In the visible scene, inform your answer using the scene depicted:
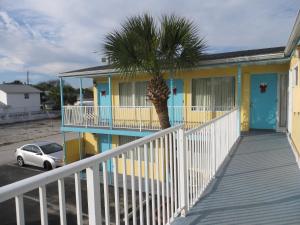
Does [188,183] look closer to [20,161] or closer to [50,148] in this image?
[50,148]

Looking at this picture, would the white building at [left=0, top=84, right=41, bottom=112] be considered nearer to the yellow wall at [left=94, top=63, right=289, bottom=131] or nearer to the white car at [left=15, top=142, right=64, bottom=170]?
the white car at [left=15, top=142, right=64, bottom=170]

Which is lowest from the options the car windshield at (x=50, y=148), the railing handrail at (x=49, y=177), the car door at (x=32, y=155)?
the car door at (x=32, y=155)

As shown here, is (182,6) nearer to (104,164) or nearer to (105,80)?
(105,80)

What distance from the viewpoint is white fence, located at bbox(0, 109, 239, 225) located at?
1.50 metres

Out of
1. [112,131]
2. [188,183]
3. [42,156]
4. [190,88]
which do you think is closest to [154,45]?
[190,88]

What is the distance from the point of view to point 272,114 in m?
10.1

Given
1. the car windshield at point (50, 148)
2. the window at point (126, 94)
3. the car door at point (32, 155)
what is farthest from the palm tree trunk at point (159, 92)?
the car door at point (32, 155)

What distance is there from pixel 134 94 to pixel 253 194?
10036mm

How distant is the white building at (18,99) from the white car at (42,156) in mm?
29086

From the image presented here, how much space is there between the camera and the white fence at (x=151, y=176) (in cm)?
150

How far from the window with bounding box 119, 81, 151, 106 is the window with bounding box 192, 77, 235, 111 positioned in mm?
A: 2737

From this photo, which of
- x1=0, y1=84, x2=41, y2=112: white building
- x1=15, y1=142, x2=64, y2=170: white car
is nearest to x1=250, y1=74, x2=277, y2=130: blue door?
x1=15, y1=142, x2=64, y2=170: white car

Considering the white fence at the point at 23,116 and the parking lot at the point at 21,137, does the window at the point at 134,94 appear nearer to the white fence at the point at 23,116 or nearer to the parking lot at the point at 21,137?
the parking lot at the point at 21,137

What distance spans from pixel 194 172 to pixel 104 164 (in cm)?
225
